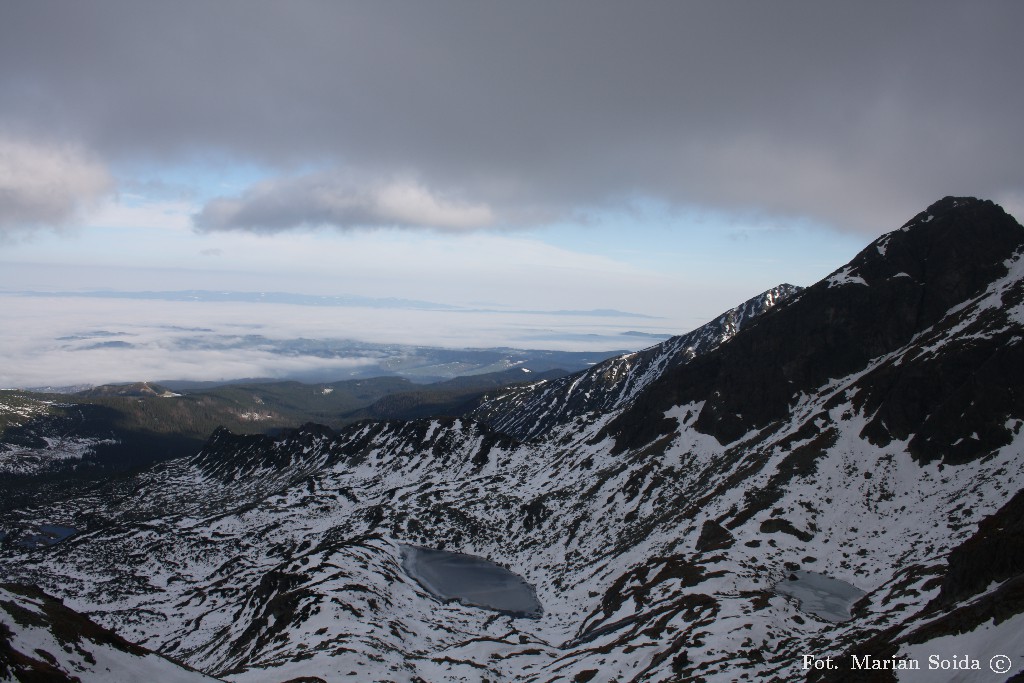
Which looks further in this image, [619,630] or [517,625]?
[517,625]

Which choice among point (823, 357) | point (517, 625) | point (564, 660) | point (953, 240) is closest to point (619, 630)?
point (564, 660)

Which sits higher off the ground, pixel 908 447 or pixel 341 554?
pixel 908 447

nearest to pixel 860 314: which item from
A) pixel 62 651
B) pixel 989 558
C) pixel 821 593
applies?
pixel 821 593

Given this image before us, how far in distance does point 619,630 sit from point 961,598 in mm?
50716

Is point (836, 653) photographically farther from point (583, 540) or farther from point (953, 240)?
point (953, 240)

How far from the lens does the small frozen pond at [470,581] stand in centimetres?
13088

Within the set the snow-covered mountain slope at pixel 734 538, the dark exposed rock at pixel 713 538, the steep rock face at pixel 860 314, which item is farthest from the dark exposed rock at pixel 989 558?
the steep rock face at pixel 860 314

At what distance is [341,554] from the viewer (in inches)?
5468

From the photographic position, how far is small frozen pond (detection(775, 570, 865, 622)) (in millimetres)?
83688

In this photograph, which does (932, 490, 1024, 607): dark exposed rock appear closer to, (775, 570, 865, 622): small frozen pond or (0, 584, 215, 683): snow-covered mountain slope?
(775, 570, 865, 622): small frozen pond

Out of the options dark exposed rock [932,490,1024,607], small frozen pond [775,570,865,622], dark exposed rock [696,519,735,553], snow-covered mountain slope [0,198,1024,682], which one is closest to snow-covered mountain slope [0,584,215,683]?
snow-covered mountain slope [0,198,1024,682]

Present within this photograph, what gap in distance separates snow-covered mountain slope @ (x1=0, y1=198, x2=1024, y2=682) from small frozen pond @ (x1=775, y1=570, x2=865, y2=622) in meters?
2.04

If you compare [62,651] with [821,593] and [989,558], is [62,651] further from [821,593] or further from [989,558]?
[821,593]

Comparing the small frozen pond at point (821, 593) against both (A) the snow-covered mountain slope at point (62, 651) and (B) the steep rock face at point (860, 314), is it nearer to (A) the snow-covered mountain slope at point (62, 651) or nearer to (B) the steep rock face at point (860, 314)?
(B) the steep rock face at point (860, 314)
